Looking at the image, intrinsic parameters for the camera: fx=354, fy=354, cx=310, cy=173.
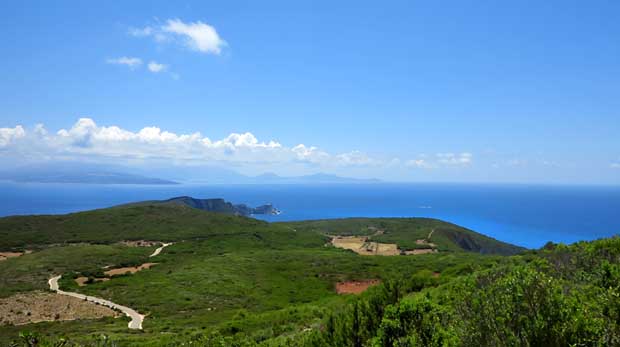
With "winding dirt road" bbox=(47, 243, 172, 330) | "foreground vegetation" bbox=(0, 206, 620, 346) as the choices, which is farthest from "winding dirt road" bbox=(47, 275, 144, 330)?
"foreground vegetation" bbox=(0, 206, 620, 346)

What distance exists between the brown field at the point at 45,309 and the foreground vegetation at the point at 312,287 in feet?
9.09

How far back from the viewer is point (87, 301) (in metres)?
37.4

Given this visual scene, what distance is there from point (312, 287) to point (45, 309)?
28410 millimetres

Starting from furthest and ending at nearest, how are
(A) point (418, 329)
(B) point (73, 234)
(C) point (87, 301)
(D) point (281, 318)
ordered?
(B) point (73, 234)
(C) point (87, 301)
(D) point (281, 318)
(A) point (418, 329)

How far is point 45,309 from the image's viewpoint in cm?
3403

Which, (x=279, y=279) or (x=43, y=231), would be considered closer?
(x=279, y=279)

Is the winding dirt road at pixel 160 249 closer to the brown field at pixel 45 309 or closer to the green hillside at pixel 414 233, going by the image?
the brown field at pixel 45 309

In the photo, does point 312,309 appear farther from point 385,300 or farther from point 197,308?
point 197,308

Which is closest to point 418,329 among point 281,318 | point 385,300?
point 385,300

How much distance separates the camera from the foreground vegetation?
729cm

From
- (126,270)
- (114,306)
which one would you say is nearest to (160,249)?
(126,270)

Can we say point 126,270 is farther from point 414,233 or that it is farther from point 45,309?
point 414,233

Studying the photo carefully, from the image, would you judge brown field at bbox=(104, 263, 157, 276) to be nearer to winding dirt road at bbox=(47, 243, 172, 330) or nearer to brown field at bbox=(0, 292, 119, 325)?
winding dirt road at bbox=(47, 243, 172, 330)

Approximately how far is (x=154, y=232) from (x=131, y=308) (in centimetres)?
5881
